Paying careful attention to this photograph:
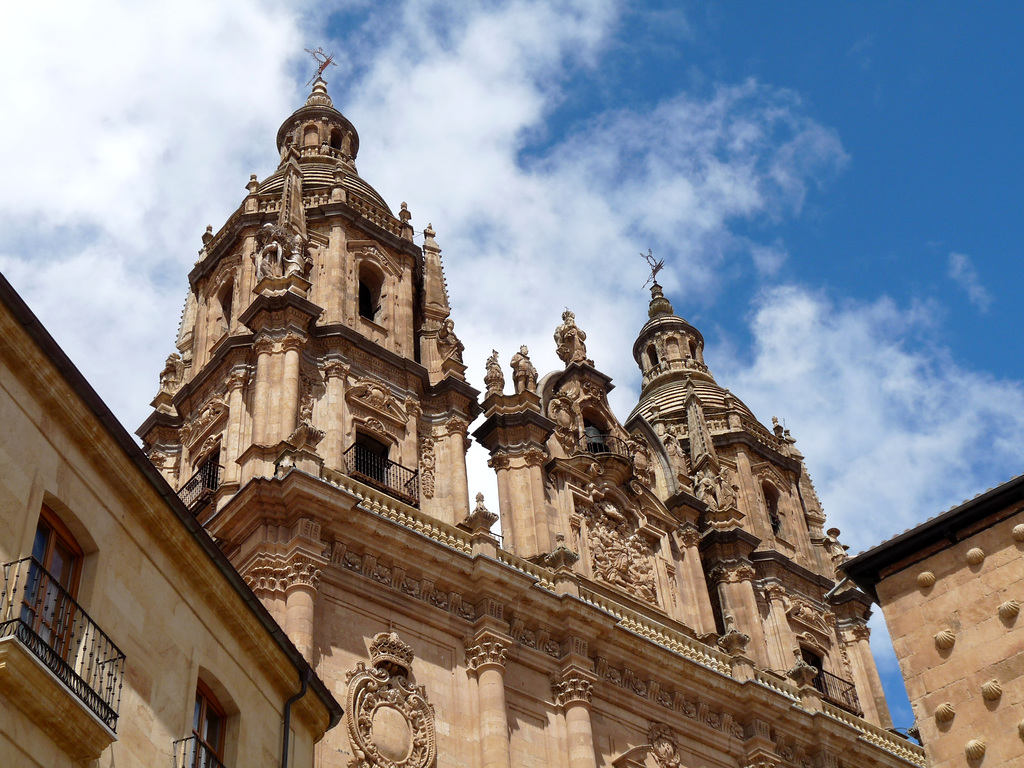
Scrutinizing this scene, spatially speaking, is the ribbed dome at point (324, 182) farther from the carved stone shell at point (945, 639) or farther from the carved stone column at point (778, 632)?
the carved stone shell at point (945, 639)

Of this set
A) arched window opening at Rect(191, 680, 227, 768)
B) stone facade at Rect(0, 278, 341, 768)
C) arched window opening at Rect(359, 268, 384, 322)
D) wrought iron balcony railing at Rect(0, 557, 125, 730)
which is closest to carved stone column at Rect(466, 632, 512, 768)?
stone facade at Rect(0, 278, 341, 768)

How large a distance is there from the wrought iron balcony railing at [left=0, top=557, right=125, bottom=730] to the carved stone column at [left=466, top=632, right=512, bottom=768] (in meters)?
12.9

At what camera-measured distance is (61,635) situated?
1185 cm

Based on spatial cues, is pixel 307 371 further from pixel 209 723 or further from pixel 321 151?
pixel 209 723

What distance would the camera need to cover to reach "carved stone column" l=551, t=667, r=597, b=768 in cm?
2594

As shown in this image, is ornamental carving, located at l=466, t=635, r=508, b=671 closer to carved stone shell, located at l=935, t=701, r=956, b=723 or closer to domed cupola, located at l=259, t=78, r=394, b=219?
carved stone shell, located at l=935, t=701, r=956, b=723

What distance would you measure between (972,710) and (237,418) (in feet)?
63.7

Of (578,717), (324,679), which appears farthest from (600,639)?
(324,679)

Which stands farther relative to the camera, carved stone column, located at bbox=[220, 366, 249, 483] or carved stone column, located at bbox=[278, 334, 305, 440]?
carved stone column, located at bbox=[220, 366, 249, 483]

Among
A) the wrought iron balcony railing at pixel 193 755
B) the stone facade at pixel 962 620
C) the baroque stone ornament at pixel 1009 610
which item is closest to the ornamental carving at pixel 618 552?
the stone facade at pixel 962 620

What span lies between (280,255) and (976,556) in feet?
69.1

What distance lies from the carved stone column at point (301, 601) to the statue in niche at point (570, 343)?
53.2 feet

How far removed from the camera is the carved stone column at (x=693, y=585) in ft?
112

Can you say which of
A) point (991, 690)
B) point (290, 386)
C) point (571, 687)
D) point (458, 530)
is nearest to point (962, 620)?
point (991, 690)
